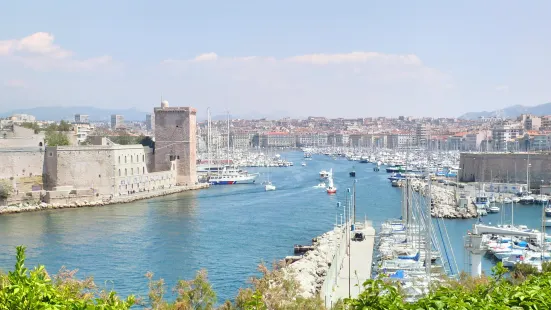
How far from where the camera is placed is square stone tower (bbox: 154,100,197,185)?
65.6 ft

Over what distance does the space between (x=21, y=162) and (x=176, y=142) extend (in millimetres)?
5295

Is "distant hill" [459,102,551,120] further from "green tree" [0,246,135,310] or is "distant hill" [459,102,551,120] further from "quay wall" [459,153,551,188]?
"green tree" [0,246,135,310]

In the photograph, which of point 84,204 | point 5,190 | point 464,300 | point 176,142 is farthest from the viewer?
point 176,142

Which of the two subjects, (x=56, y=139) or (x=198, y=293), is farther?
(x=56, y=139)

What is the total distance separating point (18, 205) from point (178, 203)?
369 cm

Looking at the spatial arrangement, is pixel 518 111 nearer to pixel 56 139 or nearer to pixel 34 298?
pixel 56 139

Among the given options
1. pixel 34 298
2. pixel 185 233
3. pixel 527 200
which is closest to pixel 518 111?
pixel 527 200

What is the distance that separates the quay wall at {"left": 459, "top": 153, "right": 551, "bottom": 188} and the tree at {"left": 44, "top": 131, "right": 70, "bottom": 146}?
12.9 meters

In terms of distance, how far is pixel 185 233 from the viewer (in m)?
11.9

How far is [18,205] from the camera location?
14.5m

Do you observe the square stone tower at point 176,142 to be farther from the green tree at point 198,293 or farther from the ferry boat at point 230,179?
the green tree at point 198,293

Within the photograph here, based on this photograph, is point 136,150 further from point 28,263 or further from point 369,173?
point 369,173

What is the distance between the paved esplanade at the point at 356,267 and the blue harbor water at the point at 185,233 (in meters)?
0.97

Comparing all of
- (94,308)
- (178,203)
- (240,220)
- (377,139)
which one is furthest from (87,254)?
(377,139)
